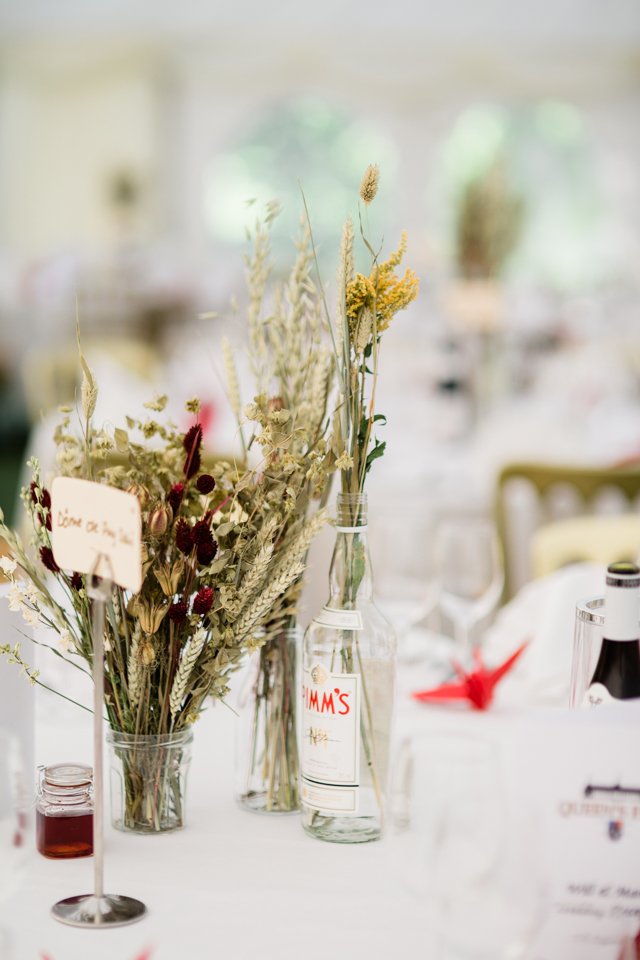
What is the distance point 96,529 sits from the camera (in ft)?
2.75

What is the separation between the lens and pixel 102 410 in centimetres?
352

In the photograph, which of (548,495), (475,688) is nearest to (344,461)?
(475,688)

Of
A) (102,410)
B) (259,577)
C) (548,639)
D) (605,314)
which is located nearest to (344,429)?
(259,577)

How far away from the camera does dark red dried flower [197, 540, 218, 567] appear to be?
0.91 metres

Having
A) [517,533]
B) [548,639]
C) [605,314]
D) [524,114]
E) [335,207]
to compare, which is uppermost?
[524,114]

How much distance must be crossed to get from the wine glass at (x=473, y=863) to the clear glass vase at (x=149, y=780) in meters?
0.31

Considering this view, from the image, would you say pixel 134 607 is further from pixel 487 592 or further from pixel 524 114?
pixel 524 114

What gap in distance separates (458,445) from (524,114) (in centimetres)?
715

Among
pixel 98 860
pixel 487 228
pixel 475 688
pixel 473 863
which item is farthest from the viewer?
pixel 487 228

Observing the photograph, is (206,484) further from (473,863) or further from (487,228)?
(487,228)

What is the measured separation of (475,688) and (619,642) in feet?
1.45

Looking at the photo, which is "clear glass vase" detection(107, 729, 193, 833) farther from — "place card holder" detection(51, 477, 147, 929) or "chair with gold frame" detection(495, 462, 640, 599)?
"chair with gold frame" detection(495, 462, 640, 599)

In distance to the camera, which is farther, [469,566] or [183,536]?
[469,566]

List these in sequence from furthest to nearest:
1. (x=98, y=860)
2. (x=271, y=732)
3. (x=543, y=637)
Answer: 1. (x=543, y=637)
2. (x=271, y=732)
3. (x=98, y=860)
